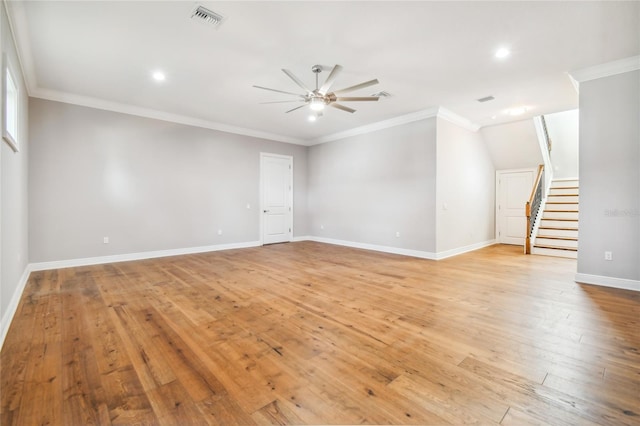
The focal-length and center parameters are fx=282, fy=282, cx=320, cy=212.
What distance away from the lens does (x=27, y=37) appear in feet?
10.2

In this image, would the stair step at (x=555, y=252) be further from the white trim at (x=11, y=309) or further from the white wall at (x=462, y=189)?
the white trim at (x=11, y=309)

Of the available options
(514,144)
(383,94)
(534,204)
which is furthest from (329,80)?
(534,204)

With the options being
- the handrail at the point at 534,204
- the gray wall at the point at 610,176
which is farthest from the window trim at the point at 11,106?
the handrail at the point at 534,204

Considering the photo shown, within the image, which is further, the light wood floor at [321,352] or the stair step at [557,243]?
the stair step at [557,243]

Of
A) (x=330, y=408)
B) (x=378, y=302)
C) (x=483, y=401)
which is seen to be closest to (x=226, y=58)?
(x=378, y=302)

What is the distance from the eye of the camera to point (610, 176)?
3758mm

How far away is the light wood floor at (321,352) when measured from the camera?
1.52m

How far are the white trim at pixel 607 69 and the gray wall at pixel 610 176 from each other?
0.07 metres

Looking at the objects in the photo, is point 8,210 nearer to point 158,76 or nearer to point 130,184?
point 158,76

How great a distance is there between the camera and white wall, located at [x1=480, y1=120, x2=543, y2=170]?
6.48 meters

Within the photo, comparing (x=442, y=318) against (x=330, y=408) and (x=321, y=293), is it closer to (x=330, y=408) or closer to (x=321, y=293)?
(x=321, y=293)

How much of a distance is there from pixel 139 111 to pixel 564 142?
33.5 feet

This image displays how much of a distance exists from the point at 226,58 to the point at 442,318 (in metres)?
3.91

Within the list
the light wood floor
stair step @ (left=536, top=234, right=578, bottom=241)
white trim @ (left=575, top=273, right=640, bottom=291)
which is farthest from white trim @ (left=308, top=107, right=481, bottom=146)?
white trim @ (left=575, top=273, right=640, bottom=291)
